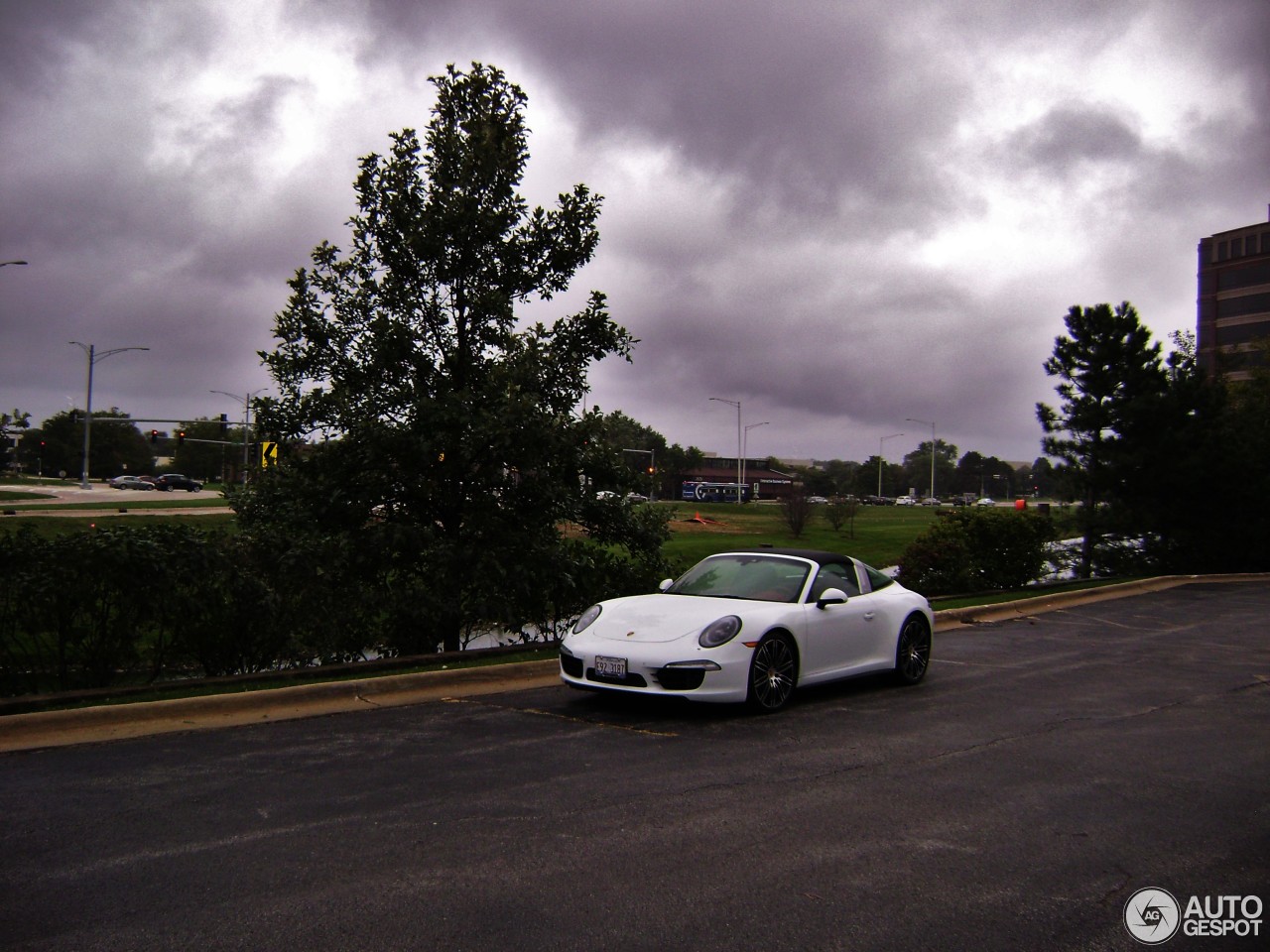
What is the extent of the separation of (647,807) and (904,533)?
51878mm

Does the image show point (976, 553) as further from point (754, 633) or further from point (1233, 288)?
point (1233, 288)

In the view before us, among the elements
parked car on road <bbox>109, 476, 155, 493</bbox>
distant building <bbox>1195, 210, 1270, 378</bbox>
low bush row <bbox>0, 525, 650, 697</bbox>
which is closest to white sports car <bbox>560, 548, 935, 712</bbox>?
low bush row <bbox>0, 525, 650, 697</bbox>

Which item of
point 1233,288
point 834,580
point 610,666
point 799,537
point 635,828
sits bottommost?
point 635,828

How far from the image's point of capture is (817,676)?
8922mm

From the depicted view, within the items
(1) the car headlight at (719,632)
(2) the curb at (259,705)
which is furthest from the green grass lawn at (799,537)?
(1) the car headlight at (719,632)

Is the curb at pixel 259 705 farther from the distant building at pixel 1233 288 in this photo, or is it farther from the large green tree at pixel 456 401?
the distant building at pixel 1233 288

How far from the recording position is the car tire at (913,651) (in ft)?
32.5

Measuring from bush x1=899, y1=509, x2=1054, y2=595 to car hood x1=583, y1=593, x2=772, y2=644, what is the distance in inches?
563

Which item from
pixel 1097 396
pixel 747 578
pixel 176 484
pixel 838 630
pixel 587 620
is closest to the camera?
pixel 587 620

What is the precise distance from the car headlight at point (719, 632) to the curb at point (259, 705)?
7.02ft

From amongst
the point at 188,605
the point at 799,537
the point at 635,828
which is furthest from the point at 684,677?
the point at 799,537

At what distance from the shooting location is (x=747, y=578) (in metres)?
9.36

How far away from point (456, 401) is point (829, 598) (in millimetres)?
5206

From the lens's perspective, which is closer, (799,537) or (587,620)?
(587,620)
